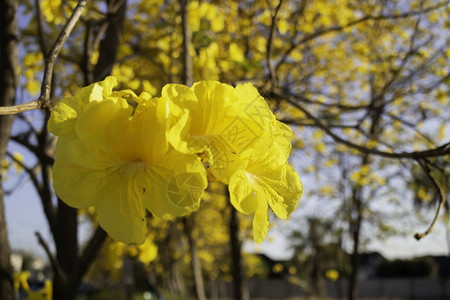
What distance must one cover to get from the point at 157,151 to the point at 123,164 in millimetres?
86

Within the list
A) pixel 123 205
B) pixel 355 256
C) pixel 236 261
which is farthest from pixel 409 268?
pixel 123 205

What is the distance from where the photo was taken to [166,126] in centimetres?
64

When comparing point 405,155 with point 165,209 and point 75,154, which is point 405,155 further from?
point 75,154

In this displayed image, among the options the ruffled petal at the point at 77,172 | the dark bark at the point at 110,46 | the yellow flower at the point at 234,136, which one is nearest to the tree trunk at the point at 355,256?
the dark bark at the point at 110,46

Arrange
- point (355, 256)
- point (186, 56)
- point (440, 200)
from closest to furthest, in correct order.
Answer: point (440, 200) → point (186, 56) → point (355, 256)

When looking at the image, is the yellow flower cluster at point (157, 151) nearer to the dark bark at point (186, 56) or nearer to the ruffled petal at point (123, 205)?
the ruffled petal at point (123, 205)

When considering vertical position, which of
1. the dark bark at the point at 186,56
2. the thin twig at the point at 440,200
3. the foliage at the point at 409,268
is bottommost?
the foliage at the point at 409,268

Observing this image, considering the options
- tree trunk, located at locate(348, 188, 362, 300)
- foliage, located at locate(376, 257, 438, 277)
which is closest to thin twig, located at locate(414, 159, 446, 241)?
tree trunk, located at locate(348, 188, 362, 300)

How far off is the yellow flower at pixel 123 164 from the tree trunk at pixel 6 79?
151 cm

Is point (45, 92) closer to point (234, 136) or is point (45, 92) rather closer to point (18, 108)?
point (18, 108)

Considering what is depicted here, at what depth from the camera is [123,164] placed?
28.1 inches

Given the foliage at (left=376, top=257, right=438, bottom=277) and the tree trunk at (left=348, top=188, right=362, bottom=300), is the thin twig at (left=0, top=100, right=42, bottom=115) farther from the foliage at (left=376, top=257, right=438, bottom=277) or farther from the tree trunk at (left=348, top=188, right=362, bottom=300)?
the foliage at (left=376, top=257, right=438, bottom=277)

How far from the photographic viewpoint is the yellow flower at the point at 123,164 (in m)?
0.66

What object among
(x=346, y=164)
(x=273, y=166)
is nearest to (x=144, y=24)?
(x=346, y=164)
